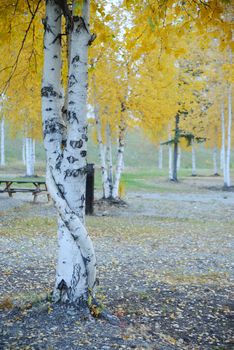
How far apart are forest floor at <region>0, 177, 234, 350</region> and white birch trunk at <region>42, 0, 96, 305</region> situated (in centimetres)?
36

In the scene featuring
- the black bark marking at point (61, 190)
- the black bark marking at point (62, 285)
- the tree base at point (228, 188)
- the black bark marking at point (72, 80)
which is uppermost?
the black bark marking at point (72, 80)

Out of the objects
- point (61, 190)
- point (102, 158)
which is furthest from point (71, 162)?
point (102, 158)

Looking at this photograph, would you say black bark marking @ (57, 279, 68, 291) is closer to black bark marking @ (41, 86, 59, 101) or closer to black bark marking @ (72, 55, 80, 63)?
black bark marking @ (41, 86, 59, 101)

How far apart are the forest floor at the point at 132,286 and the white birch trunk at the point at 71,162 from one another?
36 cm

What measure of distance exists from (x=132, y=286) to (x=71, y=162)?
2.20 metres

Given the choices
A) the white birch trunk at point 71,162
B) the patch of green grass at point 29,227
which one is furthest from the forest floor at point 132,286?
the white birch trunk at point 71,162

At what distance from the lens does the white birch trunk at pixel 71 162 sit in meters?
3.97

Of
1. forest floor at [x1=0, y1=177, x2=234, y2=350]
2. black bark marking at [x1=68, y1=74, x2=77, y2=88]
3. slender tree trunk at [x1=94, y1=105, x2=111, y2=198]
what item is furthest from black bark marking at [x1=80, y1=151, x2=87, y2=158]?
slender tree trunk at [x1=94, y1=105, x2=111, y2=198]

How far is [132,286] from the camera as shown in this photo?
17.5 feet

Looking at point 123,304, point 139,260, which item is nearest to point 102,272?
point 139,260

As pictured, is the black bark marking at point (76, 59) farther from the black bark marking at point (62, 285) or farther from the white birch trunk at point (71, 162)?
the black bark marking at point (62, 285)

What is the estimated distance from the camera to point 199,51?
23.5m

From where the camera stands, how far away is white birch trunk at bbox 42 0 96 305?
156 inches

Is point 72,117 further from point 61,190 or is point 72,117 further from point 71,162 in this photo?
point 61,190
